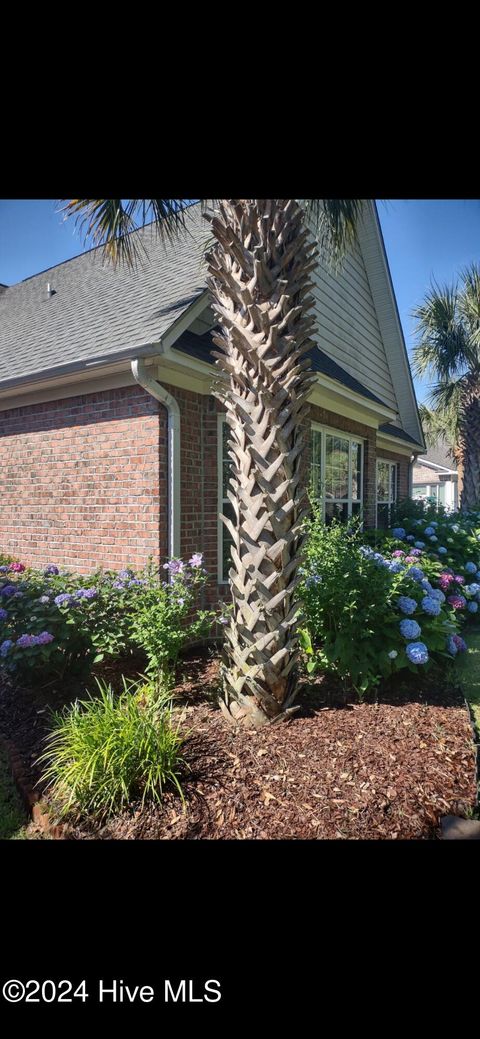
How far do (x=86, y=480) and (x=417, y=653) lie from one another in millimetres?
3960

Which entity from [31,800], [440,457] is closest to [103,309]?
[31,800]

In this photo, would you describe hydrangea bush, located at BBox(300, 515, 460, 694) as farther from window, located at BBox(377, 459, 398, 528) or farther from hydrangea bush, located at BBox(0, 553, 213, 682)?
window, located at BBox(377, 459, 398, 528)

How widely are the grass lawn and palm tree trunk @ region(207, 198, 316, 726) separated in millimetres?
1346

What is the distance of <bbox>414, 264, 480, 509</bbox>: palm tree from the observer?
11820mm

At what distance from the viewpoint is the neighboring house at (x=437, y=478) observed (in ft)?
98.2

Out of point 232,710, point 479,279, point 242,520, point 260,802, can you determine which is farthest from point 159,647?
point 479,279

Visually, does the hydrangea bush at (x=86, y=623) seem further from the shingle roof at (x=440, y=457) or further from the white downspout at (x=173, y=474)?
the shingle roof at (x=440, y=457)
